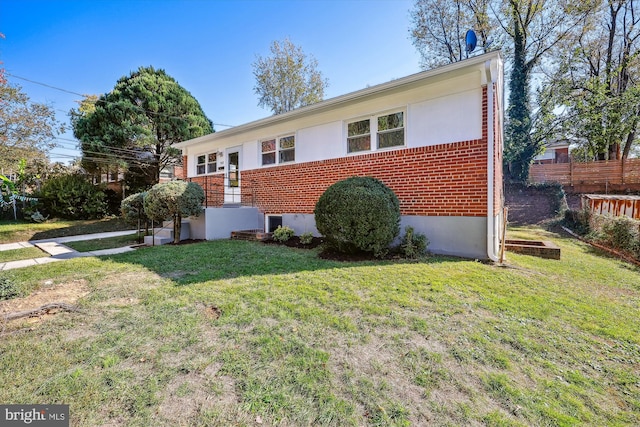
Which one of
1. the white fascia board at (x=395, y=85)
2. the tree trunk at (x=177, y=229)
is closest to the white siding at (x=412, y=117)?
the white fascia board at (x=395, y=85)

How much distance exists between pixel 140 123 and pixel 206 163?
6.15 m

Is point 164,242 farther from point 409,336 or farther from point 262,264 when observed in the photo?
point 409,336

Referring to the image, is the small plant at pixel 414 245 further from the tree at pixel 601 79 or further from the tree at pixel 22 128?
the tree at pixel 22 128

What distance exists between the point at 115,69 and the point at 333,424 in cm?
2088

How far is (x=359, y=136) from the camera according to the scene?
802 cm

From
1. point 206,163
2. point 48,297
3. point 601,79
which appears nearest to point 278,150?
point 206,163

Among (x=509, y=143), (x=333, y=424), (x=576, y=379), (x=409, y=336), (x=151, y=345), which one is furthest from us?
(x=509, y=143)

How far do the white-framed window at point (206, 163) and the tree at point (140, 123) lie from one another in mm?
3793

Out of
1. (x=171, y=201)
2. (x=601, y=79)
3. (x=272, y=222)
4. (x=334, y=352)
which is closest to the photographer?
(x=334, y=352)

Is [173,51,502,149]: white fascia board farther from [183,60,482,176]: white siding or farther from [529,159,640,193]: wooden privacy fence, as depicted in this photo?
[529,159,640,193]: wooden privacy fence

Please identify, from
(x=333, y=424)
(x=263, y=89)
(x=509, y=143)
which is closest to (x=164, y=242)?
(x=333, y=424)

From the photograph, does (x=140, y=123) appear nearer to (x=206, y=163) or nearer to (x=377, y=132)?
(x=206, y=163)

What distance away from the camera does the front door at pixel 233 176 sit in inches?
440

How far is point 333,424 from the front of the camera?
1818 millimetres
